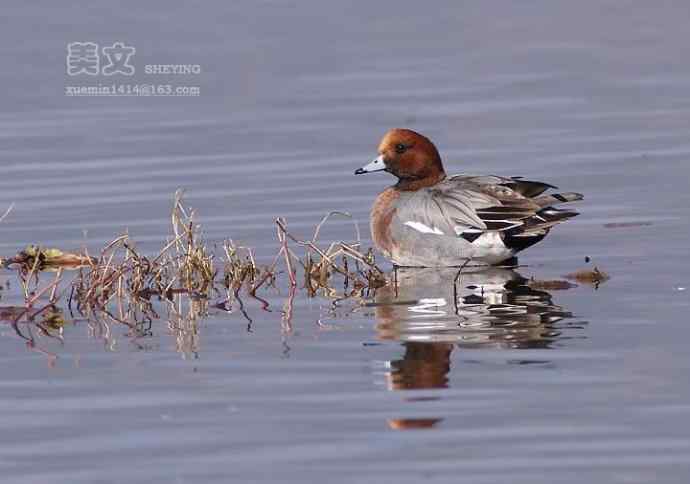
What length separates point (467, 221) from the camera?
1193 cm

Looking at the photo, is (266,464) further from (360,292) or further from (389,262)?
(389,262)

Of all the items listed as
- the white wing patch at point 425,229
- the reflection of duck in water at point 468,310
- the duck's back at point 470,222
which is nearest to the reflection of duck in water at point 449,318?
the reflection of duck in water at point 468,310

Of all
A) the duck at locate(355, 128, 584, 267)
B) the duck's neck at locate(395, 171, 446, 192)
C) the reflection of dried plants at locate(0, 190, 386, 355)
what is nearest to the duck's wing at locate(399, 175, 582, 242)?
the duck at locate(355, 128, 584, 267)

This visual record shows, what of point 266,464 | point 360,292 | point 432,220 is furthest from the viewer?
point 432,220

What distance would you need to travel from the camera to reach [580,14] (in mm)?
26328

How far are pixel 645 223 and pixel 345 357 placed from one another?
4525 mm

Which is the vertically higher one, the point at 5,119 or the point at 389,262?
the point at 5,119

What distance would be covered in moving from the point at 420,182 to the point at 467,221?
0.99 m

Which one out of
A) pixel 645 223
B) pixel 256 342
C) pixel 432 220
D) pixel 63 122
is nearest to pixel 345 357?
pixel 256 342

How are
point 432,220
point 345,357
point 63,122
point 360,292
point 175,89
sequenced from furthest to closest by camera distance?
point 175,89 → point 63,122 → point 432,220 → point 360,292 → point 345,357

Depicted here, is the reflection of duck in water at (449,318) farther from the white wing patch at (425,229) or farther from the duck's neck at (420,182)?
the duck's neck at (420,182)

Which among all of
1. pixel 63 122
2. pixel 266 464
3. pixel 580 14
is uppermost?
pixel 580 14

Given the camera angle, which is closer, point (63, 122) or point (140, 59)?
point (63, 122)

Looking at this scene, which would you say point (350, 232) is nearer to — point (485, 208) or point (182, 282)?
point (485, 208)
